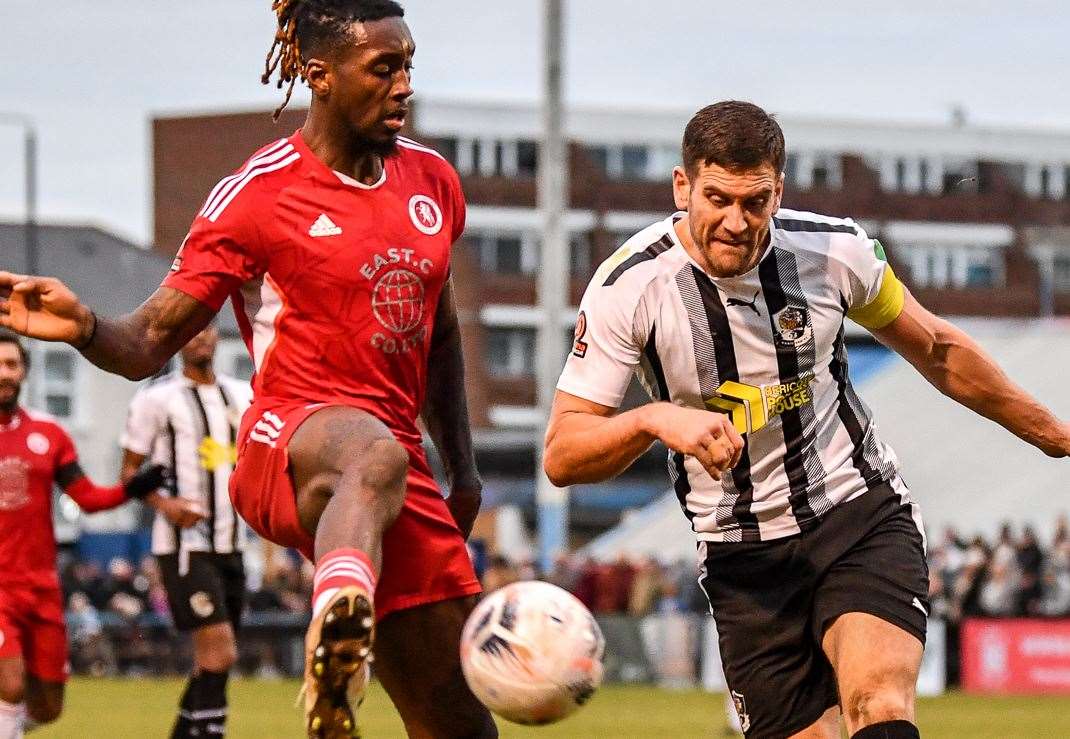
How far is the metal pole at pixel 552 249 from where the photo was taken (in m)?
28.6

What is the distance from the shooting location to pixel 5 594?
12.1m

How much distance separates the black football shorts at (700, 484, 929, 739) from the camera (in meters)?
6.75

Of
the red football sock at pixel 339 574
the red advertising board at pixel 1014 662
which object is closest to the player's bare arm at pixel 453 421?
the red football sock at pixel 339 574

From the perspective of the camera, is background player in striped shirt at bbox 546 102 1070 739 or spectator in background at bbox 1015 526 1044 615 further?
spectator in background at bbox 1015 526 1044 615

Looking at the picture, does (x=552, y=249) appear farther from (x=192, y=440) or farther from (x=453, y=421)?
(x=453, y=421)

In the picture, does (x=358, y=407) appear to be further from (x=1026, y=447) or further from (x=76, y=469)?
(x=1026, y=447)

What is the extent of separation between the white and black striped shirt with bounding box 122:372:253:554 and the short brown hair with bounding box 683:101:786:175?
6845mm

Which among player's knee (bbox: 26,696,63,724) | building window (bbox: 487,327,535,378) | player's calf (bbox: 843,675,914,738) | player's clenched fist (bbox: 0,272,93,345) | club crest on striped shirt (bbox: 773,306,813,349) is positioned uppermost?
player's clenched fist (bbox: 0,272,93,345)

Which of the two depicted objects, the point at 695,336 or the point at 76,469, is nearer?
the point at 695,336

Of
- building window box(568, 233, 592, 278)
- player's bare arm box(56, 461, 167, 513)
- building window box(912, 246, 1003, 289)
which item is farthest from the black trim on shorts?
building window box(912, 246, 1003, 289)

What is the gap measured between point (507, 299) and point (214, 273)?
63.5 m

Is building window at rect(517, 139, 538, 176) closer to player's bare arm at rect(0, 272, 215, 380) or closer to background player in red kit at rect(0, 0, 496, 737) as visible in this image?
background player in red kit at rect(0, 0, 496, 737)

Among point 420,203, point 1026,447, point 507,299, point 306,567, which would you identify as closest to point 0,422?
point 420,203

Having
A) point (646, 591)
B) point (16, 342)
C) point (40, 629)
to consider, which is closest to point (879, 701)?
point (16, 342)
